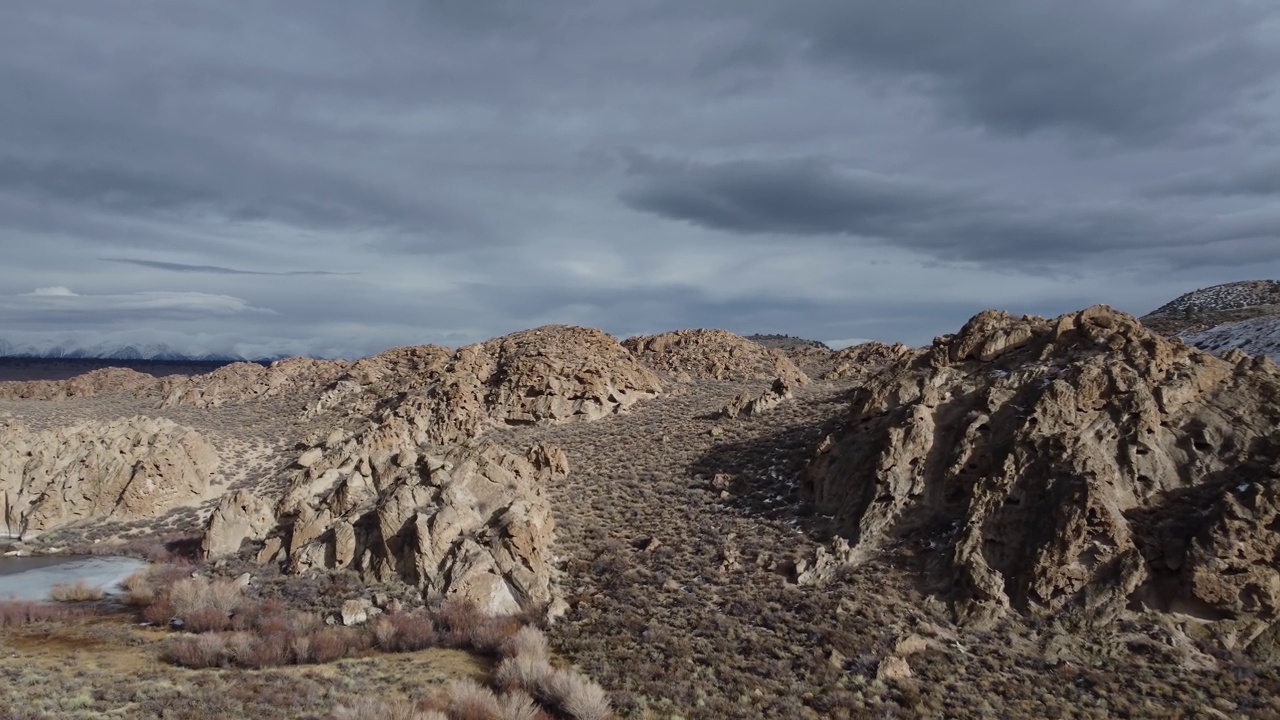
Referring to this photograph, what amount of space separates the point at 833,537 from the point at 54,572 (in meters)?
24.3

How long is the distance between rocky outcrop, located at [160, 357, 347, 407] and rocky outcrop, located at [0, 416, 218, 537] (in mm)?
18707

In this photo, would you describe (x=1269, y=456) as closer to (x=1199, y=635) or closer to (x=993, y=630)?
(x=1199, y=635)

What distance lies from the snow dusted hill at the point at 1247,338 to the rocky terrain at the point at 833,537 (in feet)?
40.1

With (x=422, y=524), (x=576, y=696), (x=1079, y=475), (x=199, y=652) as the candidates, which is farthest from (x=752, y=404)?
(x=199, y=652)

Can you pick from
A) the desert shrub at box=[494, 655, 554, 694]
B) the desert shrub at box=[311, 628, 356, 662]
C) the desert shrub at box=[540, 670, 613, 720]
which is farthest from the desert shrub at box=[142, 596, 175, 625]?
the desert shrub at box=[540, 670, 613, 720]

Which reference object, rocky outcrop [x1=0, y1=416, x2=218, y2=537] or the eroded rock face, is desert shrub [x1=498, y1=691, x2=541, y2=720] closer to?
the eroded rock face

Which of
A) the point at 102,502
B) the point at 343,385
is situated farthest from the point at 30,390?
the point at 102,502

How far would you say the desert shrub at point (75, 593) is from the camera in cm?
1862

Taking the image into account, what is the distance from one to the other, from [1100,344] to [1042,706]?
38.9 ft

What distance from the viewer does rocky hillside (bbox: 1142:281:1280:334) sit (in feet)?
139

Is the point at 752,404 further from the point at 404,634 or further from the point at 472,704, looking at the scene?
the point at 472,704

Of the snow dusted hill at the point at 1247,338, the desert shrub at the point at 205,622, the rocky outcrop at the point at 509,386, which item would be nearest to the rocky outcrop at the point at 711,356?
the rocky outcrop at the point at 509,386

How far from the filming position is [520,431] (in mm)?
34031

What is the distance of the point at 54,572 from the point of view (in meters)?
21.3
